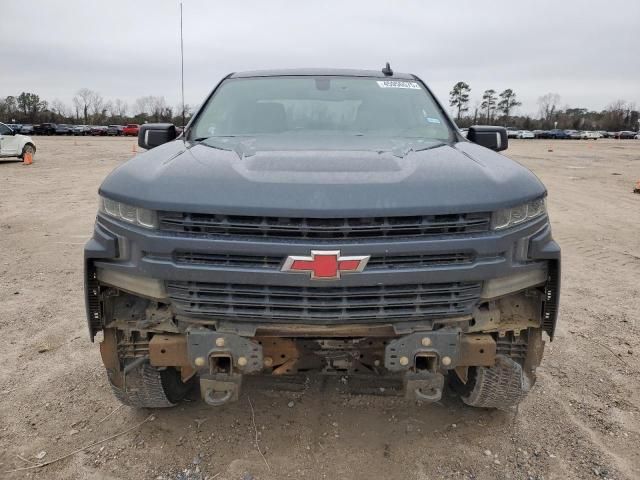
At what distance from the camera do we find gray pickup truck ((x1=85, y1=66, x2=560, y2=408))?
217 centimetres

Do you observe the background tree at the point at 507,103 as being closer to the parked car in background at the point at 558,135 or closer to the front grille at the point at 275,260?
the parked car in background at the point at 558,135

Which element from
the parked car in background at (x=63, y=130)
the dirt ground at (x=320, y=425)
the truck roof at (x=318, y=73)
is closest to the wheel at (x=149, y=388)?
the dirt ground at (x=320, y=425)

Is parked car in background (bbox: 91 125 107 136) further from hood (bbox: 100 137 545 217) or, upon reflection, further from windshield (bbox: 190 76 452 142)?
hood (bbox: 100 137 545 217)

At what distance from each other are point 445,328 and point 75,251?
5759 mm

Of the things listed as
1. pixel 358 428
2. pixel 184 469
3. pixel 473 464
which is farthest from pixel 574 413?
pixel 184 469

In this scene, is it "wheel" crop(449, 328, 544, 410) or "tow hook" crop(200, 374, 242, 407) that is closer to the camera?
"tow hook" crop(200, 374, 242, 407)

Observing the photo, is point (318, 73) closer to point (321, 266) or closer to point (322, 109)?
point (322, 109)

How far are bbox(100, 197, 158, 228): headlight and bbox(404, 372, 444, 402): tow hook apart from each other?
137cm

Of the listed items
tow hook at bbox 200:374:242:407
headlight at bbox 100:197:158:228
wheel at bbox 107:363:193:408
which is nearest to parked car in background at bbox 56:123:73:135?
wheel at bbox 107:363:193:408

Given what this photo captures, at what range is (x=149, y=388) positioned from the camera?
2885mm

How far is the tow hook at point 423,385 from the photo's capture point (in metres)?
2.50

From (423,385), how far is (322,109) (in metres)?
2.01

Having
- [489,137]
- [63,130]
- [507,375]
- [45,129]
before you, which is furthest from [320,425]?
[63,130]

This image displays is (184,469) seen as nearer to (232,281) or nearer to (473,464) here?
(232,281)
